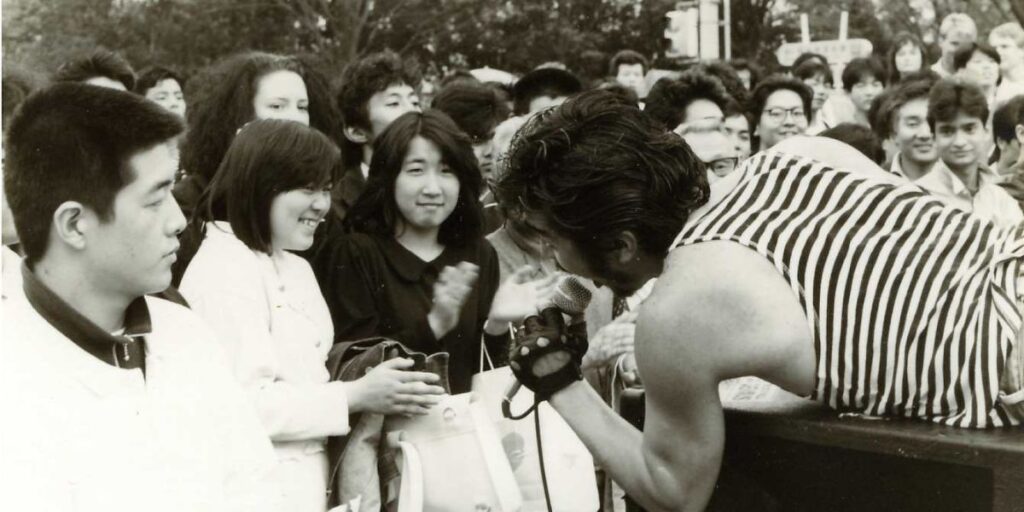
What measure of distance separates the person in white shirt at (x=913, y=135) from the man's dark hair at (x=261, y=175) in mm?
3959

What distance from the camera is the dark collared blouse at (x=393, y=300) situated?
3.51 m

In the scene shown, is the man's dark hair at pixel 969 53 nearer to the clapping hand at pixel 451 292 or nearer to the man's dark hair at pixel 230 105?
the man's dark hair at pixel 230 105

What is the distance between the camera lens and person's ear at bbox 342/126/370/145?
482 centimetres

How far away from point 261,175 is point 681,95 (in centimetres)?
282

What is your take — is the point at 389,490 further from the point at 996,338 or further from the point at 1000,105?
the point at 1000,105

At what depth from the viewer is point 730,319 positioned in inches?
86.5

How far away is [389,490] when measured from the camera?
125 inches

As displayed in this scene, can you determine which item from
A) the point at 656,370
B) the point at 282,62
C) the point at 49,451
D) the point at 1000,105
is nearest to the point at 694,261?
the point at 656,370

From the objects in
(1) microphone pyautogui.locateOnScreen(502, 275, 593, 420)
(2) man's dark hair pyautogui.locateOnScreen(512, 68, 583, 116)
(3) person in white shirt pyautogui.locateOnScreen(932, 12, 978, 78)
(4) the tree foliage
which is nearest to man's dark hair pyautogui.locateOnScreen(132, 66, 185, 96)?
(2) man's dark hair pyautogui.locateOnScreen(512, 68, 583, 116)

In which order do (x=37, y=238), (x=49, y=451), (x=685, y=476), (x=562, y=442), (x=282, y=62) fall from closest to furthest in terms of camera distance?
(x=49, y=451) → (x=37, y=238) → (x=685, y=476) → (x=562, y=442) → (x=282, y=62)

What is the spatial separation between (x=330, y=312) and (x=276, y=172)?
48cm

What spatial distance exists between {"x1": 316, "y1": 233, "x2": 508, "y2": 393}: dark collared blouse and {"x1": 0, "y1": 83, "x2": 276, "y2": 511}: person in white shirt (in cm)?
113

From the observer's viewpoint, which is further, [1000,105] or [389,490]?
[1000,105]

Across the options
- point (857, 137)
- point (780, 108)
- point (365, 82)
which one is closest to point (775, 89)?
point (780, 108)
